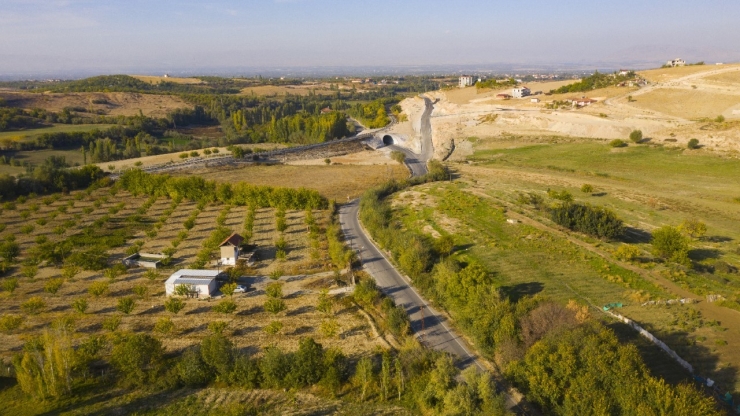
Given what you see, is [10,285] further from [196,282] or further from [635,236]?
[635,236]

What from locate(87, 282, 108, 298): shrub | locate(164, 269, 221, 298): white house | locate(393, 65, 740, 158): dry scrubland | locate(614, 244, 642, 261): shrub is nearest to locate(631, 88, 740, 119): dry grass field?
locate(393, 65, 740, 158): dry scrubland

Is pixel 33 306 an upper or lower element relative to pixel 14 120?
lower

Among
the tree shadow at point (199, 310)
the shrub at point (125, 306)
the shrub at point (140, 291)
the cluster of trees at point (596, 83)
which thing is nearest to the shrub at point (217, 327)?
the tree shadow at point (199, 310)

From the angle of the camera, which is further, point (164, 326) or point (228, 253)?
point (228, 253)

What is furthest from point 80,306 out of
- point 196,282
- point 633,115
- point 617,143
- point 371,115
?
point 371,115

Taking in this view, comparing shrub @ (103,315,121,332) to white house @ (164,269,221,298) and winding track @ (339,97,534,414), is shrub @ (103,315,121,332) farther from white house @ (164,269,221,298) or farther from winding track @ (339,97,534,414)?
winding track @ (339,97,534,414)

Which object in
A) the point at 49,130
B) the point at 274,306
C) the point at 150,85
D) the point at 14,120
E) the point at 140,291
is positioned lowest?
the point at 274,306

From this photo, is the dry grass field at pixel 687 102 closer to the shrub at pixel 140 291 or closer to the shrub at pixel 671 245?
the shrub at pixel 671 245
